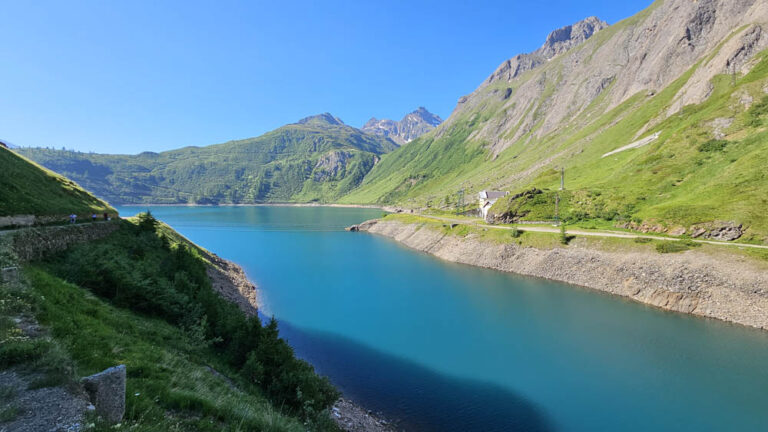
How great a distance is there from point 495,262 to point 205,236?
100290 millimetres

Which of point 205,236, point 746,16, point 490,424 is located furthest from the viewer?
point 746,16

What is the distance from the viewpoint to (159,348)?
13742 millimetres

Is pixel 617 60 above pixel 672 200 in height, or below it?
above

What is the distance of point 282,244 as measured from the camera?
95.2 metres

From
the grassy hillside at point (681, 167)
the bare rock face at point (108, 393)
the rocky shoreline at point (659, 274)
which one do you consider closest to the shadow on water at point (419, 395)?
the bare rock face at point (108, 393)

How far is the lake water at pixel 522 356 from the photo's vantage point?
21.5m

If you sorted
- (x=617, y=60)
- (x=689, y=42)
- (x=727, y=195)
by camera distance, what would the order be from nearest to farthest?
(x=727, y=195), (x=689, y=42), (x=617, y=60)

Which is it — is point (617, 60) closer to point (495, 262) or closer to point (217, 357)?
point (495, 262)

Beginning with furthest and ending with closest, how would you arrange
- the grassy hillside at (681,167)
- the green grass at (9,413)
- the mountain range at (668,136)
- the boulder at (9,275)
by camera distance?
1. the mountain range at (668,136)
2. the grassy hillside at (681,167)
3. the boulder at (9,275)
4. the green grass at (9,413)

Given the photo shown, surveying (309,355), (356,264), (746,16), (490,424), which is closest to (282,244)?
(356,264)

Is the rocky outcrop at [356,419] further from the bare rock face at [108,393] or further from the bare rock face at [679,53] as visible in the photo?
the bare rock face at [679,53]

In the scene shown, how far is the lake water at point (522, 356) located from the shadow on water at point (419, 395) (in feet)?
0.31

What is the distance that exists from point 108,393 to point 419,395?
20.7 meters

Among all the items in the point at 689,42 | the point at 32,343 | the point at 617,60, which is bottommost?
the point at 32,343
